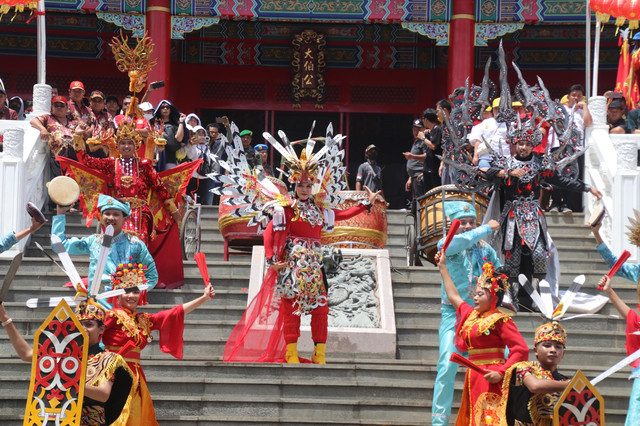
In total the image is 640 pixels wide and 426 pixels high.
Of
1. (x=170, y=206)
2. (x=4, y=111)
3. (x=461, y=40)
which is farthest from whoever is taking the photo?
(x=461, y=40)

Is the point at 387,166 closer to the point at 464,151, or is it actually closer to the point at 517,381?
the point at 464,151

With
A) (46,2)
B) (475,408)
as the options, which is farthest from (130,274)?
(46,2)

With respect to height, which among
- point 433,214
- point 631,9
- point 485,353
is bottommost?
point 485,353

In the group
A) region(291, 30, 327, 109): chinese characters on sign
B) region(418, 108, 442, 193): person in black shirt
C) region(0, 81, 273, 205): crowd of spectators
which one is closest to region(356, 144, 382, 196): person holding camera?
region(0, 81, 273, 205): crowd of spectators

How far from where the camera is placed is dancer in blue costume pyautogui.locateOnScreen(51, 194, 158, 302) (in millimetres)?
9492

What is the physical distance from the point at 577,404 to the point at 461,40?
11.4m

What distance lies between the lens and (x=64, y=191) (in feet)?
34.7

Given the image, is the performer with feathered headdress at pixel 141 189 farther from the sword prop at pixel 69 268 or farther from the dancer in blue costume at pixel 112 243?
the sword prop at pixel 69 268

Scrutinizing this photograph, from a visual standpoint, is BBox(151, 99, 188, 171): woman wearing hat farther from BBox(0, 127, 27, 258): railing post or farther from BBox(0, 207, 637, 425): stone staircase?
BBox(0, 207, 637, 425): stone staircase

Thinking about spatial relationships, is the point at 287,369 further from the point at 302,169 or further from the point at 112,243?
the point at 112,243

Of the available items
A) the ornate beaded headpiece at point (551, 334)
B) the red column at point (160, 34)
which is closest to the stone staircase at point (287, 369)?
the ornate beaded headpiece at point (551, 334)

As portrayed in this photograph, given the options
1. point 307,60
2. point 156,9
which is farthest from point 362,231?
point 307,60

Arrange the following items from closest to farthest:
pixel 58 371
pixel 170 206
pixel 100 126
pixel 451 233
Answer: pixel 58 371 < pixel 451 233 < pixel 170 206 < pixel 100 126

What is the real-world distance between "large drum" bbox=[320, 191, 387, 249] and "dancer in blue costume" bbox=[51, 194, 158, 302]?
294 centimetres
